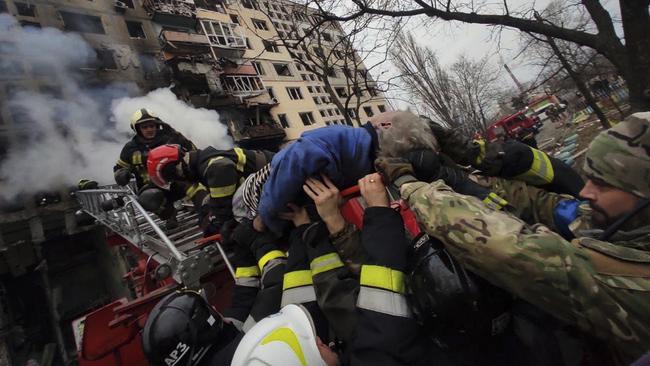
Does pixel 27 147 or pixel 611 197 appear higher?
pixel 27 147

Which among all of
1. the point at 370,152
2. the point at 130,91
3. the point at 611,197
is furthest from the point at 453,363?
the point at 130,91

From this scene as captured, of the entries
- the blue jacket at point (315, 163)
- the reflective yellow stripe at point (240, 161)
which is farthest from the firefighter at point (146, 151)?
the blue jacket at point (315, 163)

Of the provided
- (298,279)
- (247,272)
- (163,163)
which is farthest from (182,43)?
(298,279)

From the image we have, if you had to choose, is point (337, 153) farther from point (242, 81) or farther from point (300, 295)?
point (242, 81)

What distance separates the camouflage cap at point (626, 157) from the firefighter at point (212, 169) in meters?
2.74

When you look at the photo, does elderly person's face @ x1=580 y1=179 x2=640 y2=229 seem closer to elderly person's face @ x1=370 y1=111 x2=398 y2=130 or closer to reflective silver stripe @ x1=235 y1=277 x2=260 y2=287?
elderly person's face @ x1=370 y1=111 x2=398 y2=130

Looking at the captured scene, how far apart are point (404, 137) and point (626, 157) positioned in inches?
35.5

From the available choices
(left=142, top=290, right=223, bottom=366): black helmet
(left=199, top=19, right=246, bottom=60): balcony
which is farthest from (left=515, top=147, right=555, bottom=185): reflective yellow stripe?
(left=199, top=19, right=246, bottom=60): balcony

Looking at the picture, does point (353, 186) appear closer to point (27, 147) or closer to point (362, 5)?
point (362, 5)

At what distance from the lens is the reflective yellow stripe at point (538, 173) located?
2332 mm

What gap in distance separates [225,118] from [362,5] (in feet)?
58.2

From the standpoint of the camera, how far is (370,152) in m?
1.84

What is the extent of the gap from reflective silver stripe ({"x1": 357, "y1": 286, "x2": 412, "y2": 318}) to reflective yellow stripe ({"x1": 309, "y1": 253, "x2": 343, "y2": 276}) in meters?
0.31

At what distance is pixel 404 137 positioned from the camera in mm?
1696
